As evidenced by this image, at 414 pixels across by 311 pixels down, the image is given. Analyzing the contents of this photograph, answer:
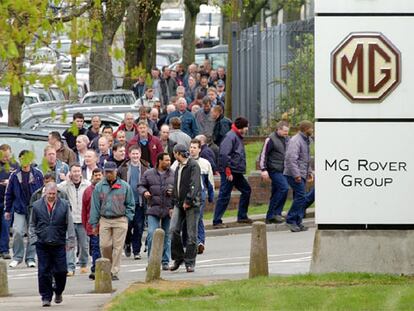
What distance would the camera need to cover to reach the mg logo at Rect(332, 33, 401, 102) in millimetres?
20047

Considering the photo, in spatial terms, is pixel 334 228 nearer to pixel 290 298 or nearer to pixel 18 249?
pixel 290 298

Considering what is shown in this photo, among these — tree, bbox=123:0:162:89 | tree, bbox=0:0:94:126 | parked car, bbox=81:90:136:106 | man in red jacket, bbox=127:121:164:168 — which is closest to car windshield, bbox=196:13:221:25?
tree, bbox=123:0:162:89

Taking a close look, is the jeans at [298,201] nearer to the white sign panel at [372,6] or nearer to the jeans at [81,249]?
the jeans at [81,249]

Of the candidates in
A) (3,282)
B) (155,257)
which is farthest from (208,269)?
(3,282)

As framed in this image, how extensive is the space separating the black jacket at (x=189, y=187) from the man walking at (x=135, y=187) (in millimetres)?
2023

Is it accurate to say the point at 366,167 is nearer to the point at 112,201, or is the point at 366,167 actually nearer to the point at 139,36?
the point at 112,201

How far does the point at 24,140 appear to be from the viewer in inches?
1164

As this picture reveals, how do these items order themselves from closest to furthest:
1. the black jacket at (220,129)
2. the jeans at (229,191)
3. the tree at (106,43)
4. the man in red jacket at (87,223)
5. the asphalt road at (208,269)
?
1. the asphalt road at (208,269)
2. the man in red jacket at (87,223)
3. the jeans at (229,191)
4. the black jacket at (220,129)
5. the tree at (106,43)

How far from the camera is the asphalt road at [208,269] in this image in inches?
851

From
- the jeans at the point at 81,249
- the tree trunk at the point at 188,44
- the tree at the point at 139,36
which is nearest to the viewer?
the jeans at the point at 81,249

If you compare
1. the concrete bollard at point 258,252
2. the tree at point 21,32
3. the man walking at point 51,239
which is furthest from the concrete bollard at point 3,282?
the tree at point 21,32

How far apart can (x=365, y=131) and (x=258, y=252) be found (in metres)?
2.11

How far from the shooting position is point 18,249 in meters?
26.6

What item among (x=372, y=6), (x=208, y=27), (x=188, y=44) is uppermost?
(x=372, y=6)
